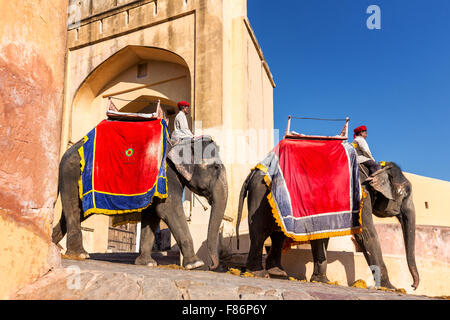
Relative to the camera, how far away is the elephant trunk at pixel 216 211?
5.63 metres

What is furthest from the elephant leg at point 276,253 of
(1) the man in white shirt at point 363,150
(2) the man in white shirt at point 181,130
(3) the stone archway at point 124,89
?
(3) the stone archway at point 124,89

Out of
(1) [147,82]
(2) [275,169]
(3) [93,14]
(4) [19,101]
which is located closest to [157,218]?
(2) [275,169]

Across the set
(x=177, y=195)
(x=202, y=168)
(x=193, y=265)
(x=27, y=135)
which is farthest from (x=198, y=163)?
(x=27, y=135)

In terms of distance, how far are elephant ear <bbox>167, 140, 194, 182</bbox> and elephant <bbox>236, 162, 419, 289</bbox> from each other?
0.94 metres

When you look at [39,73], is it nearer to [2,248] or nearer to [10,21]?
[10,21]

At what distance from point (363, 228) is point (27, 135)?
4517mm

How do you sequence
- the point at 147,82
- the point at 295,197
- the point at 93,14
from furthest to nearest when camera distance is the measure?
the point at 93,14 < the point at 147,82 < the point at 295,197

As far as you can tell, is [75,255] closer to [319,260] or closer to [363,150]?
[319,260]

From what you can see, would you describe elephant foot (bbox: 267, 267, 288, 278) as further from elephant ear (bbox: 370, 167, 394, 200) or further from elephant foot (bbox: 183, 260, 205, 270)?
elephant ear (bbox: 370, 167, 394, 200)

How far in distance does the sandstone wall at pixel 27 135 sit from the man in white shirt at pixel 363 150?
4.54 meters

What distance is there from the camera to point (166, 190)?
231 inches

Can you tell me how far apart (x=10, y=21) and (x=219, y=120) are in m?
6.15

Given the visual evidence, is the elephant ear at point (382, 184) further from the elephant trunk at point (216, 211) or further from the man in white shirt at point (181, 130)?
the man in white shirt at point (181, 130)
